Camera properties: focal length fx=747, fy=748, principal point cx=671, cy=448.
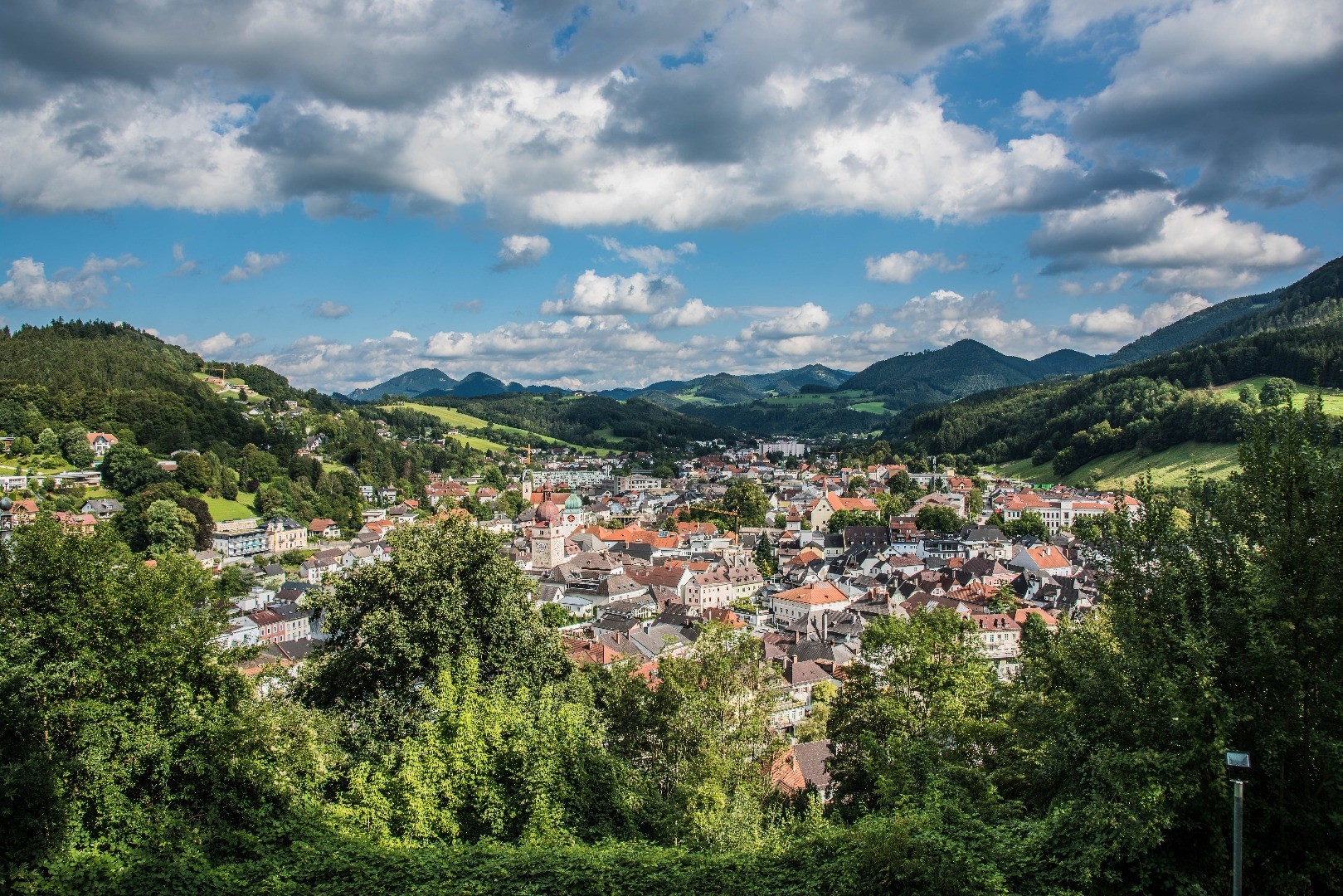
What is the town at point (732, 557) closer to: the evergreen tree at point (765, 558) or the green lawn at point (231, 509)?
the evergreen tree at point (765, 558)

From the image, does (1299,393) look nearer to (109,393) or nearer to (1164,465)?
(1164,465)

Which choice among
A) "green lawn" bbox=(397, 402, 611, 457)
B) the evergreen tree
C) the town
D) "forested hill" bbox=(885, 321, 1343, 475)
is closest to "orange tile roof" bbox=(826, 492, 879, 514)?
the town

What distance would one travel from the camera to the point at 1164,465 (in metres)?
91.4

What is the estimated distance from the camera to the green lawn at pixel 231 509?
78.0 metres

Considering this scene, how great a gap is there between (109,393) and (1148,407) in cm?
13957

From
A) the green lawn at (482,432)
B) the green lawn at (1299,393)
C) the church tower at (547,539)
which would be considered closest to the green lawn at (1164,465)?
the green lawn at (1299,393)

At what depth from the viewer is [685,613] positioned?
51219 millimetres

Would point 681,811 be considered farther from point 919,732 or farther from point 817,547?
point 817,547

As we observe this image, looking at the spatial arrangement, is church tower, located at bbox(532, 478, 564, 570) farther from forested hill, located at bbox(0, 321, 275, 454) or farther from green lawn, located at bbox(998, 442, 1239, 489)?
green lawn, located at bbox(998, 442, 1239, 489)

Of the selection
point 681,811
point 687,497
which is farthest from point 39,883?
point 687,497

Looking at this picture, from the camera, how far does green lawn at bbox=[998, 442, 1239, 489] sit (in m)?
83.4

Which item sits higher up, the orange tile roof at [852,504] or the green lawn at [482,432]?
the green lawn at [482,432]

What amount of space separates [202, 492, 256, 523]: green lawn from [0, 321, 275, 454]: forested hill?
1456 centimetres

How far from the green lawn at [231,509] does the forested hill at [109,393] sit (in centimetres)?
1456
